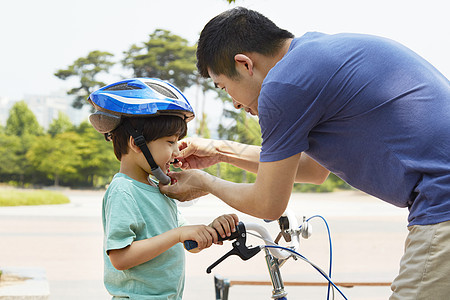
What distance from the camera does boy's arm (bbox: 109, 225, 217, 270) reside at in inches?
61.4

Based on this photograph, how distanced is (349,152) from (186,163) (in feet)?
2.48

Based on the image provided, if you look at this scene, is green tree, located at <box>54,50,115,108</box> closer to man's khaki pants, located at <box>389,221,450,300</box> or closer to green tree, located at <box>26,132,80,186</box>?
green tree, located at <box>26,132,80,186</box>

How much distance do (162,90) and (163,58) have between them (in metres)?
18.3

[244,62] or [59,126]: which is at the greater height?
[244,62]

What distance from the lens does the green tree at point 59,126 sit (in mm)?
19484

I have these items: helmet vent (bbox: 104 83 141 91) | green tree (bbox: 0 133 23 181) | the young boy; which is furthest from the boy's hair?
green tree (bbox: 0 133 23 181)

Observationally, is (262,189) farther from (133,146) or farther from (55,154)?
(55,154)

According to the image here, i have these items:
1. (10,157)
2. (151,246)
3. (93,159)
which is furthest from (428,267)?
(10,157)

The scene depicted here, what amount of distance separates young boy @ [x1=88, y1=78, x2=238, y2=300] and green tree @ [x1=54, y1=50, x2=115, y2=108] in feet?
59.3

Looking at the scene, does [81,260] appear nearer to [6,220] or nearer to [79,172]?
[6,220]

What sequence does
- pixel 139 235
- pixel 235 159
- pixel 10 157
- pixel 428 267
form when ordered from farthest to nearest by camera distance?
pixel 10 157 < pixel 235 159 < pixel 139 235 < pixel 428 267

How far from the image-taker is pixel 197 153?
6.74ft

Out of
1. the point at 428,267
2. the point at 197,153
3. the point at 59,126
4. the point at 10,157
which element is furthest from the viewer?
the point at 59,126

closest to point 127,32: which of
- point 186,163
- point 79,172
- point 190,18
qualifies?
point 190,18
